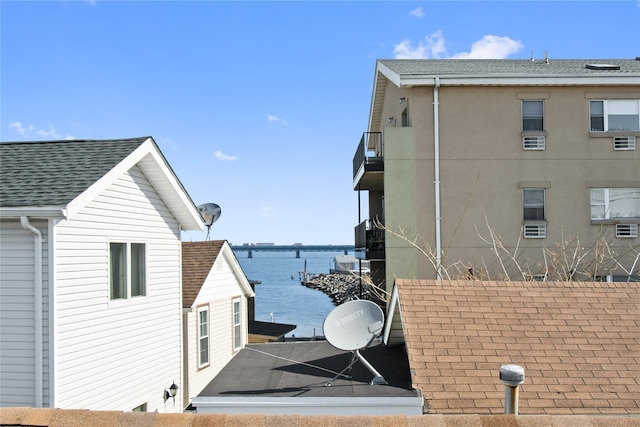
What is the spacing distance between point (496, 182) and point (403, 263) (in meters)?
3.76

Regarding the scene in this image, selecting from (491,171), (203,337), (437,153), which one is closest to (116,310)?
(203,337)

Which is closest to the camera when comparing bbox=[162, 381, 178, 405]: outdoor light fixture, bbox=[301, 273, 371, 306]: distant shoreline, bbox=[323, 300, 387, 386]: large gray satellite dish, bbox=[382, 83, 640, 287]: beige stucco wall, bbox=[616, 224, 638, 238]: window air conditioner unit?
bbox=[323, 300, 387, 386]: large gray satellite dish

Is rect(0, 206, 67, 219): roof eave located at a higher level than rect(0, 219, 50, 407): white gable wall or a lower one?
higher

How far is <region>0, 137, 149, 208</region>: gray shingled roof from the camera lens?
9695 mm

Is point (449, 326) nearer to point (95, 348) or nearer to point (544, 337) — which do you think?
point (544, 337)

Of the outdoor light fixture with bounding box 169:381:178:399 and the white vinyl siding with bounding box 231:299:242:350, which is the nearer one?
the outdoor light fixture with bounding box 169:381:178:399

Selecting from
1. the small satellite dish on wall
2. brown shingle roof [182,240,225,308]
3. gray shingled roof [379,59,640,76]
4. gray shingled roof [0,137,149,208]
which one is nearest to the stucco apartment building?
gray shingled roof [379,59,640,76]

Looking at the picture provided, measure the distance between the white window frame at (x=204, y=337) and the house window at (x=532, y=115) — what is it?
11.0m

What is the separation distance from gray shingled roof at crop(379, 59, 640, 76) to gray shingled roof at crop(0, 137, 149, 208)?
964 centimetres

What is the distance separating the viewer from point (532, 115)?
17797 mm

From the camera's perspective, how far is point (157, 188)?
13.1 meters

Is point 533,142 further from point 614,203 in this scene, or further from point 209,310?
point 209,310

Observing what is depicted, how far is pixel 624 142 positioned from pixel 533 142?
9.19 ft

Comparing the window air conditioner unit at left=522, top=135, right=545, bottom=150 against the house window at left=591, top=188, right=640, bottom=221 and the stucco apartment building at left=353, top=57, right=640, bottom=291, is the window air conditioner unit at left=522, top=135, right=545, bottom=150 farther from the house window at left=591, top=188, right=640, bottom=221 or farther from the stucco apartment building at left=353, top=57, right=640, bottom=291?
the house window at left=591, top=188, right=640, bottom=221
